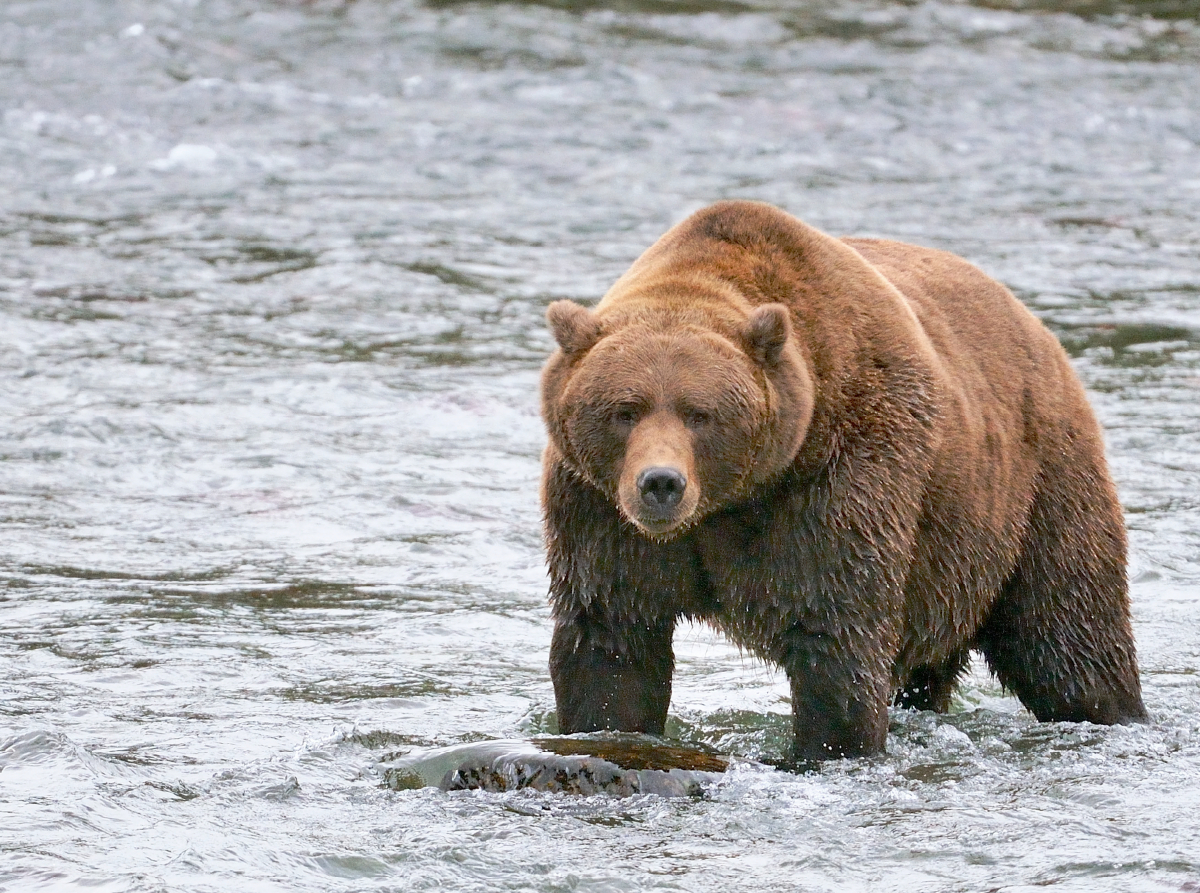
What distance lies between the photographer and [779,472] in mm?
5387

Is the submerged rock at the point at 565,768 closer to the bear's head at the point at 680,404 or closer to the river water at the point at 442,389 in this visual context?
the river water at the point at 442,389

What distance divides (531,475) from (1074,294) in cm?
488

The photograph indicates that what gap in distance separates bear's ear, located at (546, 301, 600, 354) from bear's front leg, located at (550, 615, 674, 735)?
869 millimetres

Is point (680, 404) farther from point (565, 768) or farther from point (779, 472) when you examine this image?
point (565, 768)

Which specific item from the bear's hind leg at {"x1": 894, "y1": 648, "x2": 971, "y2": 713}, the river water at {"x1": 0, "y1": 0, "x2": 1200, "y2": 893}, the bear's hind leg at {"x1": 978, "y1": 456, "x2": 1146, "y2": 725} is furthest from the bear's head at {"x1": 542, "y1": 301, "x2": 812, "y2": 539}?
the bear's hind leg at {"x1": 894, "y1": 648, "x2": 971, "y2": 713}

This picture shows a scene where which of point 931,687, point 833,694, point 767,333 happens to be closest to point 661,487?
point 767,333

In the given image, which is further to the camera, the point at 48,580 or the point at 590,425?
the point at 48,580

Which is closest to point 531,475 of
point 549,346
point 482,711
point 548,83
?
point 549,346

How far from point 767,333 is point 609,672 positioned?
1232 millimetres

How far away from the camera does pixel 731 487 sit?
5.26 metres

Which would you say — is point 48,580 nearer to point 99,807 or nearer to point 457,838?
point 99,807

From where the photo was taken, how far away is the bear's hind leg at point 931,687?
6.72m

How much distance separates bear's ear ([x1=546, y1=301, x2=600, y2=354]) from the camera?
5277mm

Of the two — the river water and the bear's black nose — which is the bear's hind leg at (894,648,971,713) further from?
the bear's black nose
